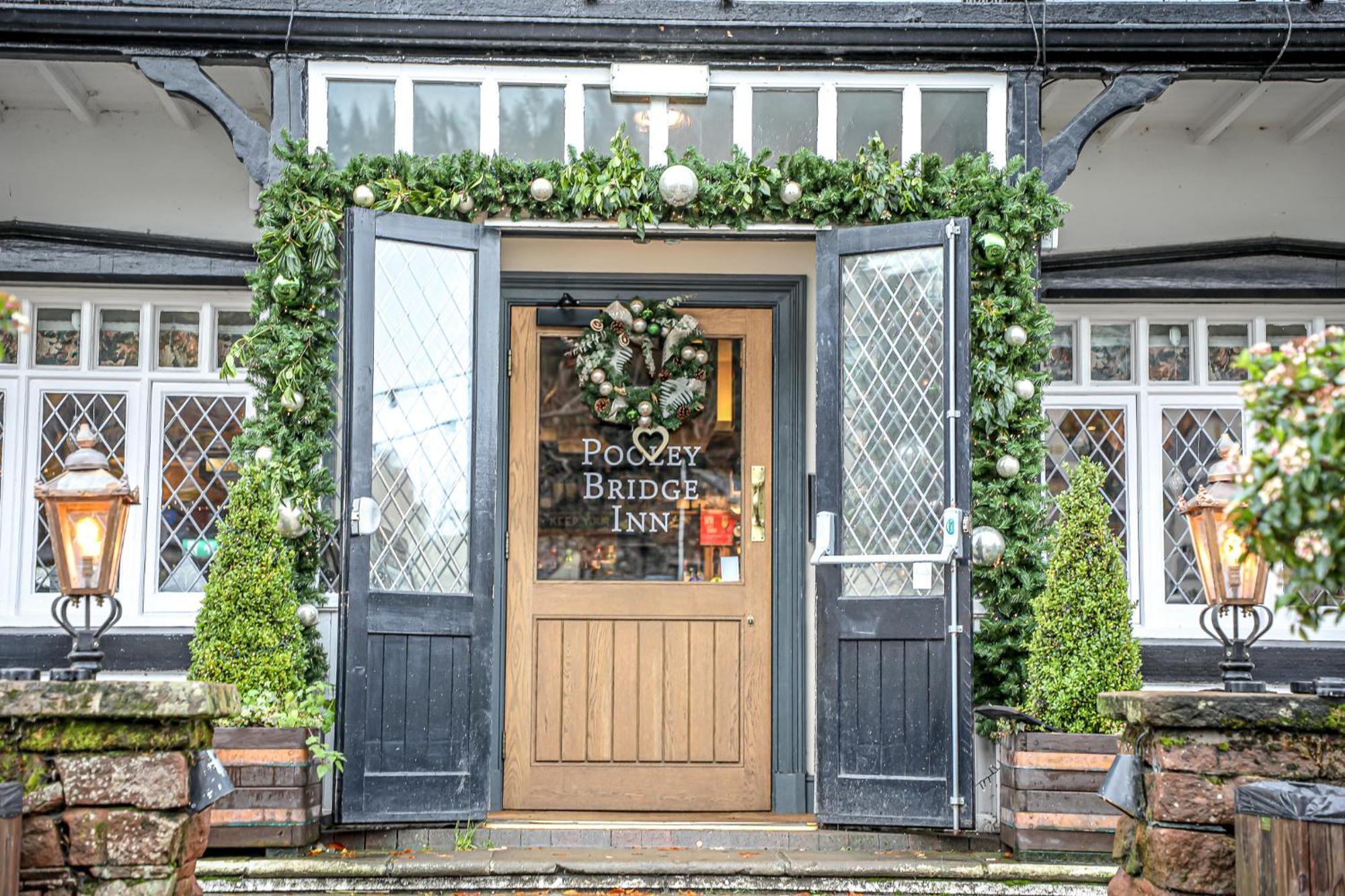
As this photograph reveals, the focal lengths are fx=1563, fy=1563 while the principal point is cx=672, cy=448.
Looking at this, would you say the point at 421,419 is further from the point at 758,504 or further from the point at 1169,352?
the point at 1169,352

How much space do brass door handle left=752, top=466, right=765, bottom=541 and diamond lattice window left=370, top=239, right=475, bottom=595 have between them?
5.42 feet

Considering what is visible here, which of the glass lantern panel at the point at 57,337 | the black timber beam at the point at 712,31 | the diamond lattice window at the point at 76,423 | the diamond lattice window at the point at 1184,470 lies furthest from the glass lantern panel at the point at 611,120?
the diamond lattice window at the point at 1184,470

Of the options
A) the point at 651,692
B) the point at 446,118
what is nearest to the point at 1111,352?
the point at 651,692

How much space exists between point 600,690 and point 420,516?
5.04 feet

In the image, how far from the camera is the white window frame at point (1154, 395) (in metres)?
7.98

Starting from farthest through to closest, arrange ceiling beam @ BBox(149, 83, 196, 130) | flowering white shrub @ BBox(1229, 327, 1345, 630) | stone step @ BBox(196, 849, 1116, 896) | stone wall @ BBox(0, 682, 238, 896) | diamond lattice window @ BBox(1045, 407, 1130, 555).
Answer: diamond lattice window @ BBox(1045, 407, 1130, 555), ceiling beam @ BBox(149, 83, 196, 130), stone step @ BBox(196, 849, 1116, 896), stone wall @ BBox(0, 682, 238, 896), flowering white shrub @ BBox(1229, 327, 1345, 630)

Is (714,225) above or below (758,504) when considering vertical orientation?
above

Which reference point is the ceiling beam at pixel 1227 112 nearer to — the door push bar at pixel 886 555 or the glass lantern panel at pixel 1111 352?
the glass lantern panel at pixel 1111 352

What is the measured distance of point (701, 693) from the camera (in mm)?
7699

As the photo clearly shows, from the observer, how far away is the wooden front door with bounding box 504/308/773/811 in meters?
7.63

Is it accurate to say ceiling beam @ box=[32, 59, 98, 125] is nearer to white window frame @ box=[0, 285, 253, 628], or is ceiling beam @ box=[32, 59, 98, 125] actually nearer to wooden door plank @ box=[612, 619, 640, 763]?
white window frame @ box=[0, 285, 253, 628]

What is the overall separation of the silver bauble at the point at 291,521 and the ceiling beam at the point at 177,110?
7.95ft

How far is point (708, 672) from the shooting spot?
25.3 ft

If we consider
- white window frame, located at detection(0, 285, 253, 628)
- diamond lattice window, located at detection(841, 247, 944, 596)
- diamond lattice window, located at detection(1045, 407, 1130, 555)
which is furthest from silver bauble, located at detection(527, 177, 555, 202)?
diamond lattice window, located at detection(1045, 407, 1130, 555)
